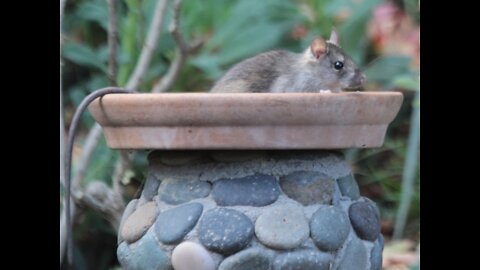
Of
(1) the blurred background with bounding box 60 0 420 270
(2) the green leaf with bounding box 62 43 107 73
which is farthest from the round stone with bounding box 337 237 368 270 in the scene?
(2) the green leaf with bounding box 62 43 107 73

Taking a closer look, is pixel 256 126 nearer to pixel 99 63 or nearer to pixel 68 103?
pixel 99 63

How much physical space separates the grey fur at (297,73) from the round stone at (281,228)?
52 centimetres

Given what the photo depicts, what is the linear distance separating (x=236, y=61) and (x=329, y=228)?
1874 millimetres

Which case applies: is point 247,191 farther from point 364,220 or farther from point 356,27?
point 356,27

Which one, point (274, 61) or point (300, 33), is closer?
point (274, 61)

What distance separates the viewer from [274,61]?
2652mm

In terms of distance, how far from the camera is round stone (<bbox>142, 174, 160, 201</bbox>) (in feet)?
7.48

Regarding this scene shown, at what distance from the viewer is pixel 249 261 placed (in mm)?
2100

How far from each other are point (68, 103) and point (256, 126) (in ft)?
8.21

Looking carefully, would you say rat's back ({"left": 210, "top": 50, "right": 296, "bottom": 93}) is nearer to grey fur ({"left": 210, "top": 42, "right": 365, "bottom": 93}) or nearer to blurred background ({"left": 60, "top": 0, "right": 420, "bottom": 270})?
grey fur ({"left": 210, "top": 42, "right": 365, "bottom": 93})

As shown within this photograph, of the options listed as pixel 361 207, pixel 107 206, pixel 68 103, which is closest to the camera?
pixel 361 207

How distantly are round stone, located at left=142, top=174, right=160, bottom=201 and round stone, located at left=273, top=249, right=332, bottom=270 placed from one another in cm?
37

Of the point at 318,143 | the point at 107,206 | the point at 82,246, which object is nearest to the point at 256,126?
the point at 318,143

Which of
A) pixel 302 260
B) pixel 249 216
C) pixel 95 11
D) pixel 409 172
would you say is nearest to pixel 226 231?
pixel 249 216
